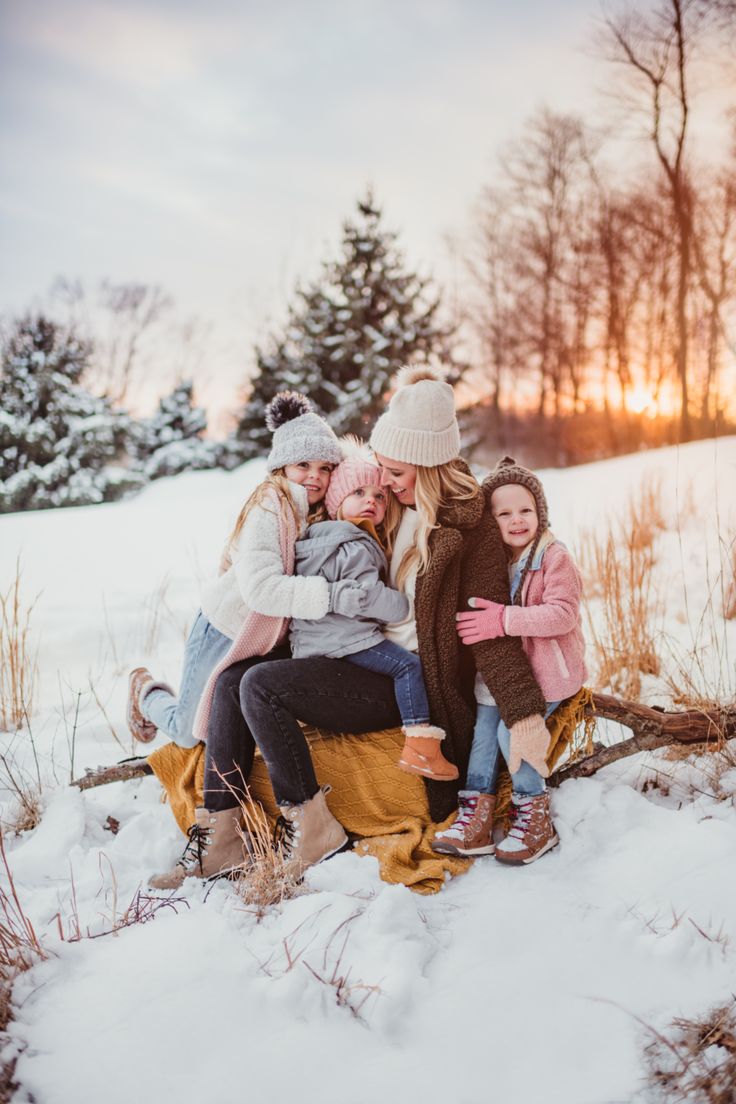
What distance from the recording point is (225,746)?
241 centimetres

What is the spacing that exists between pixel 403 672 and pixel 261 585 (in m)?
0.56

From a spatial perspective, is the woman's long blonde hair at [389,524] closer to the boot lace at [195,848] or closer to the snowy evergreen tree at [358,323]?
the boot lace at [195,848]

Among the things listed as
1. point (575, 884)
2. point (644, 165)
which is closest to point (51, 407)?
point (575, 884)

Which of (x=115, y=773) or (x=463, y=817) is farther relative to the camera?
(x=115, y=773)

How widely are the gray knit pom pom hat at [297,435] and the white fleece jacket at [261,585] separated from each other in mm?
133

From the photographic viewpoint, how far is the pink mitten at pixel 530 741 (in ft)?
7.42

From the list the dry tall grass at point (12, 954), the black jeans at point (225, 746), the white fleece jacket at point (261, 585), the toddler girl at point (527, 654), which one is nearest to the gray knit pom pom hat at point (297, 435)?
the white fleece jacket at point (261, 585)

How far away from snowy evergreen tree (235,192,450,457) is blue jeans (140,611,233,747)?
10.4 meters

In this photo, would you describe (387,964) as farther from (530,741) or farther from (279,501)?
(279,501)

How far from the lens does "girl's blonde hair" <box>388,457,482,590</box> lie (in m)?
2.44

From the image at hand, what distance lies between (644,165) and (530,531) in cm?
1103

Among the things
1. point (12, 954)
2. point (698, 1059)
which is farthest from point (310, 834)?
point (698, 1059)

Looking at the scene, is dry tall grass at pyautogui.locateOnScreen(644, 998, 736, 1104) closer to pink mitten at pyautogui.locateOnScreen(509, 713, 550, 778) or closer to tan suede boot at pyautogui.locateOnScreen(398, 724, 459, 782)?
pink mitten at pyautogui.locateOnScreen(509, 713, 550, 778)

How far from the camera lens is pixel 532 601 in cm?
242
